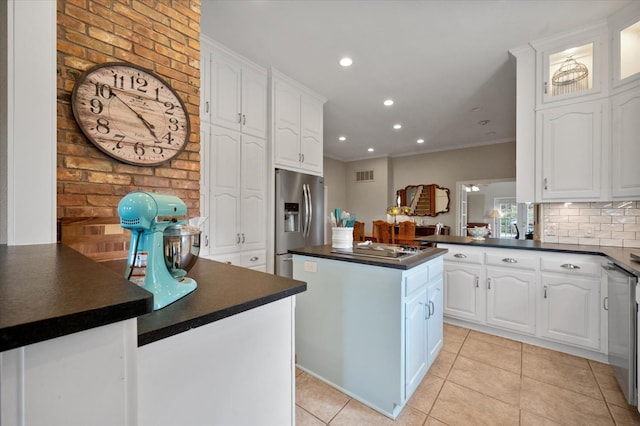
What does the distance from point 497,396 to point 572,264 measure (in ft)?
4.38

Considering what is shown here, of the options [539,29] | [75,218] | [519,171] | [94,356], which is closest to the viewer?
[94,356]

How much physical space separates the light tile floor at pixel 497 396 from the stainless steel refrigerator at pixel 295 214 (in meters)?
1.33

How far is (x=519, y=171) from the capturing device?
2.73 m

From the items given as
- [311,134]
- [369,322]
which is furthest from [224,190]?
[369,322]

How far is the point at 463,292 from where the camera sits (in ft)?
9.25

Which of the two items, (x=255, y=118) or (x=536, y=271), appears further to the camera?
(x=255, y=118)

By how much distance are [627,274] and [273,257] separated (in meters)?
2.76

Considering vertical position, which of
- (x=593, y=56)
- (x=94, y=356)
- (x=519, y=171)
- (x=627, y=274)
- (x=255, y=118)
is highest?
(x=593, y=56)

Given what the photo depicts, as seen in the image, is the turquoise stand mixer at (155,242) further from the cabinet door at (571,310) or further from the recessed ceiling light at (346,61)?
the cabinet door at (571,310)

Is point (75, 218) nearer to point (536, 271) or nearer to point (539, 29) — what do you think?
point (536, 271)

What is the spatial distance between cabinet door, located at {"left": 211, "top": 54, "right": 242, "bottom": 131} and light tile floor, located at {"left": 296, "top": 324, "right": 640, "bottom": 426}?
7.67ft

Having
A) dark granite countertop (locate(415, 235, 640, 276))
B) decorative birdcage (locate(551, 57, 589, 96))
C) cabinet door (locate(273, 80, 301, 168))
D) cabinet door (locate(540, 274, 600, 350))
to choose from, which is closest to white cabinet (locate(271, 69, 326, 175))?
cabinet door (locate(273, 80, 301, 168))

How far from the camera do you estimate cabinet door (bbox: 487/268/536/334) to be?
97.1 inches

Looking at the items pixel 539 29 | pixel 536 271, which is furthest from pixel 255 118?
pixel 536 271
